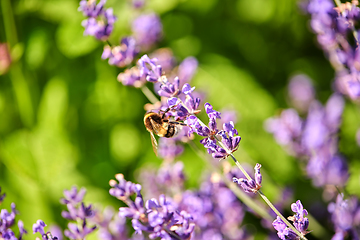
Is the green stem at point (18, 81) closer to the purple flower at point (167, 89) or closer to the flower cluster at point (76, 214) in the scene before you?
the flower cluster at point (76, 214)

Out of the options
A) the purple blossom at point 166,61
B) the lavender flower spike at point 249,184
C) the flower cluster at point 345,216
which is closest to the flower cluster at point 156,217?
the lavender flower spike at point 249,184

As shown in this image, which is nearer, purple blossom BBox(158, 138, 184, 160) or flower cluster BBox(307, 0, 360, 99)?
flower cluster BBox(307, 0, 360, 99)

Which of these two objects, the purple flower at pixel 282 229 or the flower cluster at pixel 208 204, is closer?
the purple flower at pixel 282 229

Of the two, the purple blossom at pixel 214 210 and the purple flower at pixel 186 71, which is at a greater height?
the purple flower at pixel 186 71

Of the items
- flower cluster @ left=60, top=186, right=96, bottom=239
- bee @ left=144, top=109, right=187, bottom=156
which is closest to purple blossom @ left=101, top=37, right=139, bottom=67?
bee @ left=144, top=109, right=187, bottom=156

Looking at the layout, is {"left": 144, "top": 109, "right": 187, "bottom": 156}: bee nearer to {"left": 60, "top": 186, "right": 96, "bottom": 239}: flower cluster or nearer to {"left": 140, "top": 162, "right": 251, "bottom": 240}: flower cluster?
{"left": 140, "top": 162, "right": 251, "bottom": 240}: flower cluster

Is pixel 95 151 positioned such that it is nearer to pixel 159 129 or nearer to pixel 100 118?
pixel 100 118

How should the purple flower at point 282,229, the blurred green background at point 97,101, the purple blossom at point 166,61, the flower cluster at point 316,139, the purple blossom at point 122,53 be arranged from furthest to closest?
the blurred green background at point 97,101
the purple blossom at point 166,61
the flower cluster at point 316,139
the purple blossom at point 122,53
the purple flower at point 282,229
